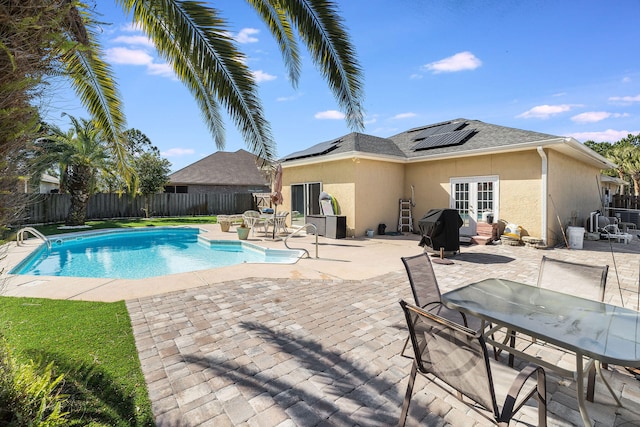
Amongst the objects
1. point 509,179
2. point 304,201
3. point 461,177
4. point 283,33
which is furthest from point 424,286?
point 304,201

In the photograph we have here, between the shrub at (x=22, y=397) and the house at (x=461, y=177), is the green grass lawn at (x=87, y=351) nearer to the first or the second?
the shrub at (x=22, y=397)

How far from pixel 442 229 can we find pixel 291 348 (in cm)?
649

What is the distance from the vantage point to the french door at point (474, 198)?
12045mm

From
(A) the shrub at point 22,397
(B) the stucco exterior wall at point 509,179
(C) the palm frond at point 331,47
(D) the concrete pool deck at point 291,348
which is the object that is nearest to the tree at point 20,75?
(A) the shrub at point 22,397

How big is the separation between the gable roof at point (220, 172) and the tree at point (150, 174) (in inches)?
166

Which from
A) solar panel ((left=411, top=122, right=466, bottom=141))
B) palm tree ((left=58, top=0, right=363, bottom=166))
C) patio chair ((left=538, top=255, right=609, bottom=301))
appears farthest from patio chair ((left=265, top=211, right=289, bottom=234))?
patio chair ((left=538, top=255, right=609, bottom=301))

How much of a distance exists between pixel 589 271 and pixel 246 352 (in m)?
4.05

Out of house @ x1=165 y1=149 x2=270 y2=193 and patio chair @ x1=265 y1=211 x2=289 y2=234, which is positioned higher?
house @ x1=165 y1=149 x2=270 y2=193

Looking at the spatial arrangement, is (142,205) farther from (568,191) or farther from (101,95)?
(568,191)

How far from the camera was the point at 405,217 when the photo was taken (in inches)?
579

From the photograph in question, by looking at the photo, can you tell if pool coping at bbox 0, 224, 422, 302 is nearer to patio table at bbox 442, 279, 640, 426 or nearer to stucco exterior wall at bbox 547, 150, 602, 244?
patio table at bbox 442, 279, 640, 426

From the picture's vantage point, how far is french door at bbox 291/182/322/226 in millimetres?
15773

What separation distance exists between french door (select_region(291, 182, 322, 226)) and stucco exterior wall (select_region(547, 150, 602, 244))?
31.6ft

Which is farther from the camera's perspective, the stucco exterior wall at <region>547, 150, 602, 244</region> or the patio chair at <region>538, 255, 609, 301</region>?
the stucco exterior wall at <region>547, 150, 602, 244</region>
